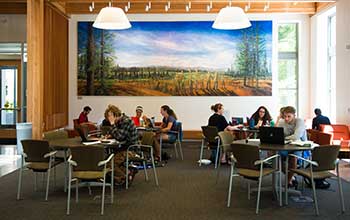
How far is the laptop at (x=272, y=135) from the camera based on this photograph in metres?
5.81

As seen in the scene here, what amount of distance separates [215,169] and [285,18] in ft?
24.9

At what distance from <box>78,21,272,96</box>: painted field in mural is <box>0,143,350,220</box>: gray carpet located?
6.99m

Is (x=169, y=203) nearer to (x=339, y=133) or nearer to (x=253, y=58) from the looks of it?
(x=339, y=133)

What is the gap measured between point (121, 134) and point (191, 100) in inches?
312

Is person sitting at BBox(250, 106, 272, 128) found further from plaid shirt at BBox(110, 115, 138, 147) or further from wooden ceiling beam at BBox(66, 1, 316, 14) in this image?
wooden ceiling beam at BBox(66, 1, 316, 14)

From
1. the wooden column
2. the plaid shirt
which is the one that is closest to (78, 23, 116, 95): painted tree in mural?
the wooden column

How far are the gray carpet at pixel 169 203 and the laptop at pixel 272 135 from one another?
0.82 meters

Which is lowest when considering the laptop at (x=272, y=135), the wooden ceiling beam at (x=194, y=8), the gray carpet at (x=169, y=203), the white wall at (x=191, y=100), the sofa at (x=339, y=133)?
the gray carpet at (x=169, y=203)

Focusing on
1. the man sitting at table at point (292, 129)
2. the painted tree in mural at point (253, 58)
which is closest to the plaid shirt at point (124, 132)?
the man sitting at table at point (292, 129)

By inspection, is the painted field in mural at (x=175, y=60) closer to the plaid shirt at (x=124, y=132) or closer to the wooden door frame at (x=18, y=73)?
the wooden door frame at (x=18, y=73)

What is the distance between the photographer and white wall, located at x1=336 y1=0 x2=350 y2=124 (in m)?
10.9

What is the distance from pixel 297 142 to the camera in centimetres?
595

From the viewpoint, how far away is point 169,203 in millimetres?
5832

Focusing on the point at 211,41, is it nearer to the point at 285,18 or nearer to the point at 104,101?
the point at 285,18
